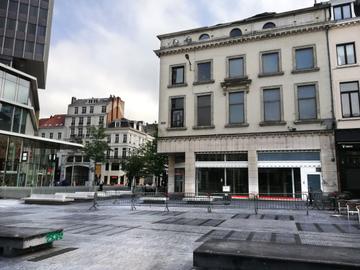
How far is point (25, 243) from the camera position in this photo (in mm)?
6676

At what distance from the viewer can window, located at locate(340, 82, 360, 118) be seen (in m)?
23.8

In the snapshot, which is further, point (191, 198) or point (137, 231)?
point (191, 198)

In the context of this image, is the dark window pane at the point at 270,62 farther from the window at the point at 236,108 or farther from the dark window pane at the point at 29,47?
the dark window pane at the point at 29,47

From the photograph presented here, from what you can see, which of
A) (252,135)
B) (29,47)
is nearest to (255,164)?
(252,135)

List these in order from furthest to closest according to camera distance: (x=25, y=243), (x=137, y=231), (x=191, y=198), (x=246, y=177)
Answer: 1. (x=246, y=177)
2. (x=191, y=198)
3. (x=137, y=231)
4. (x=25, y=243)

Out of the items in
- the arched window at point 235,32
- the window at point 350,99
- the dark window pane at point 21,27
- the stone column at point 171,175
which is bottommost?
the stone column at point 171,175

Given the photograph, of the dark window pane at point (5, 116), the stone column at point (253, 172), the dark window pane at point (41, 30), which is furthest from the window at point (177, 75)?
the dark window pane at point (41, 30)

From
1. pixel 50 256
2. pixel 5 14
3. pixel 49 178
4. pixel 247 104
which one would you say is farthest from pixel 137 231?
pixel 5 14

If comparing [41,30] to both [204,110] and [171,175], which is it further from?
[171,175]

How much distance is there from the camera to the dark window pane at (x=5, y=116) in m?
37.6

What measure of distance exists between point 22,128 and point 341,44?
3832 cm

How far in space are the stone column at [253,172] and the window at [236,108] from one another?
3101 millimetres

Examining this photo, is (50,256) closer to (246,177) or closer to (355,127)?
(246,177)

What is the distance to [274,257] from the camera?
4.98 metres
